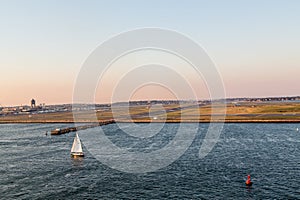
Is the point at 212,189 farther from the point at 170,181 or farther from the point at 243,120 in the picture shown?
the point at 243,120

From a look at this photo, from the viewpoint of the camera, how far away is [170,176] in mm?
51594

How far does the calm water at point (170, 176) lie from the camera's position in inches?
1694

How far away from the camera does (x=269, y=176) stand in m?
49.7

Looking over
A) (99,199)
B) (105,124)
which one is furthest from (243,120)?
(99,199)

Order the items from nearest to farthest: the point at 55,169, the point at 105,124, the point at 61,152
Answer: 1. the point at 55,169
2. the point at 61,152
3. the point at 105,124

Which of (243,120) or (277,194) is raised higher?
(243,120)

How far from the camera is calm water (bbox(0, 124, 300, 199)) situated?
43031 mm

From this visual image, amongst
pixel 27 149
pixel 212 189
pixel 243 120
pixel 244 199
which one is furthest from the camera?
pixel 243 120

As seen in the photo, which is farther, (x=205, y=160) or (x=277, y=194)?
(x=205, y=160)

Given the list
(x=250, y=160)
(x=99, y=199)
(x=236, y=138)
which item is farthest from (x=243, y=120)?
(x=99, y=199)

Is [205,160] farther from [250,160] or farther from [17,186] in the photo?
[17,186]

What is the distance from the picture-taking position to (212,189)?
43688 millimetres

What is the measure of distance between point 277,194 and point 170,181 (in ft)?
55.5

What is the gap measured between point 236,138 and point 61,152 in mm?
54755
